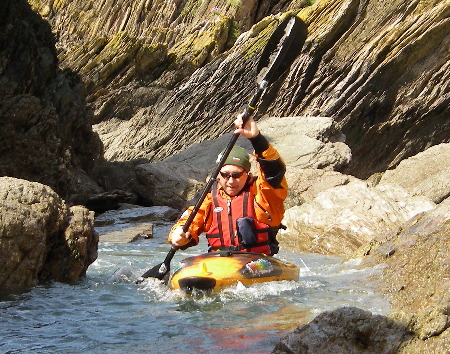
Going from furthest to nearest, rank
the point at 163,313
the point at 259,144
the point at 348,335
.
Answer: the point at 259,144
the point at 163,313
the point at 348,335

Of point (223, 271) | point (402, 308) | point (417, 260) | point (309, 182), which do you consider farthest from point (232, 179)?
point (309, 182)

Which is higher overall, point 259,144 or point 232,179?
point 259,144

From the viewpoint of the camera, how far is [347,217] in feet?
30.8

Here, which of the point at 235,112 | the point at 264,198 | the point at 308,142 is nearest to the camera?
the point at 264,198

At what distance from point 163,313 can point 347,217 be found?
4.96 metres

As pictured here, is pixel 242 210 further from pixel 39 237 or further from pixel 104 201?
pixel 104 201

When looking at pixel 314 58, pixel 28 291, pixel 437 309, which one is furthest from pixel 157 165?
pixel 437 309

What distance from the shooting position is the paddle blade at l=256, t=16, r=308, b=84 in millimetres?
6632

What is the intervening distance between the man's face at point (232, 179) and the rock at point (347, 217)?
128 inches

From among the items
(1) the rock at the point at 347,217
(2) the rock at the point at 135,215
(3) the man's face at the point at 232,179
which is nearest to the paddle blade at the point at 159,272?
(3) the man's face at the point at 232,179

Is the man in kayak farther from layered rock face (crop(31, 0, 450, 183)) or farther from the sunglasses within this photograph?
layered rock face (crop(31, 0, 450, 183))

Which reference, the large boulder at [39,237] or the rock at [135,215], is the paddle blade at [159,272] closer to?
the large boulder at [39,237]

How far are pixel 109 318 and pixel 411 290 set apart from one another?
2.21 metres

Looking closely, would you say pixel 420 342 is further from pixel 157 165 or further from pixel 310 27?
pixel 310 27
